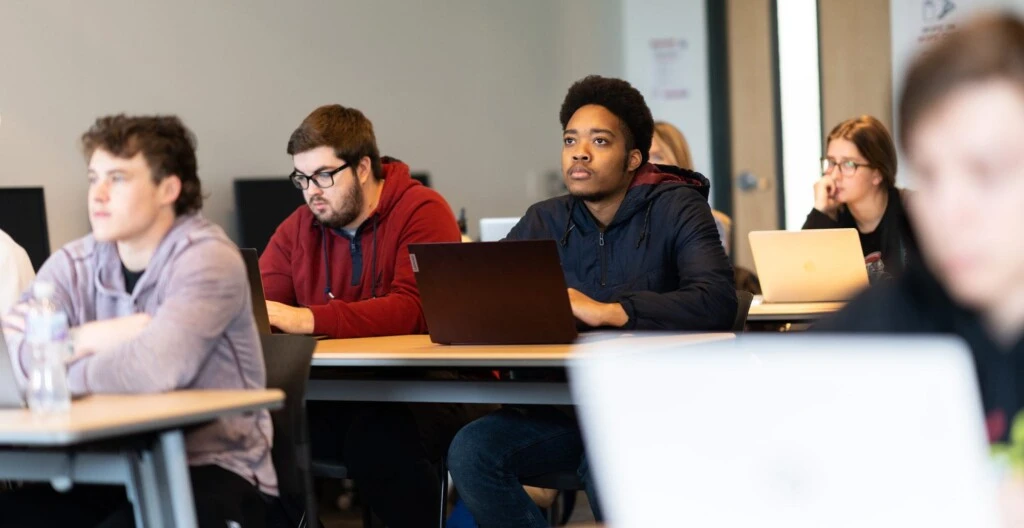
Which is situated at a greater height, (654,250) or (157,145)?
(157,145)

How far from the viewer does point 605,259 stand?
3.18 m

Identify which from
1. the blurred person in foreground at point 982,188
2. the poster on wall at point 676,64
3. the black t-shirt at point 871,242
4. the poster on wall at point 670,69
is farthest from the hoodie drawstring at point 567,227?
the poster on wall at point 670,69

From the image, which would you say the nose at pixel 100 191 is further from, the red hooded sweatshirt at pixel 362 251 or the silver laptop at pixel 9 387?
the red hooded sweatshirt at pixel 362 251

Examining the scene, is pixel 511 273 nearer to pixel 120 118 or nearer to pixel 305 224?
pixel 120 118

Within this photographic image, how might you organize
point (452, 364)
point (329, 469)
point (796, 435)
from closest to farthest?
point (796, 435)
point (452, 364)
point (329, 469)

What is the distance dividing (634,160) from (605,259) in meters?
0.31

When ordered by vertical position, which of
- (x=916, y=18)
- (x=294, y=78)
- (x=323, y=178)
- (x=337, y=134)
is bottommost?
(x=323, y=178)

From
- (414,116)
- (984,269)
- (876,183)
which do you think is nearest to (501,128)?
(414,116)

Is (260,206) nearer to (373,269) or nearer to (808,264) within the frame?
(373,269)

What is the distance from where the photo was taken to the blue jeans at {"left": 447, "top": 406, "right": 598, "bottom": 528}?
9.29ft

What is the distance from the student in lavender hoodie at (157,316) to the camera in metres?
2.17

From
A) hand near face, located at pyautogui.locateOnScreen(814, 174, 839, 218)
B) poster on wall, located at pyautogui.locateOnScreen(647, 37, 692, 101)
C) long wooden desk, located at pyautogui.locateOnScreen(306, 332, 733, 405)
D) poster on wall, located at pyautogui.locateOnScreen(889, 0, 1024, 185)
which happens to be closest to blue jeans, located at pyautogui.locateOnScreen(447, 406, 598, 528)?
long wooden desk, located at pyautogui.locateOnScreen(306, 332, 733, 405)

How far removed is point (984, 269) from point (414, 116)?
551 centimetres

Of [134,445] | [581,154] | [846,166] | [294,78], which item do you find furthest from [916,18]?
[134,445]
